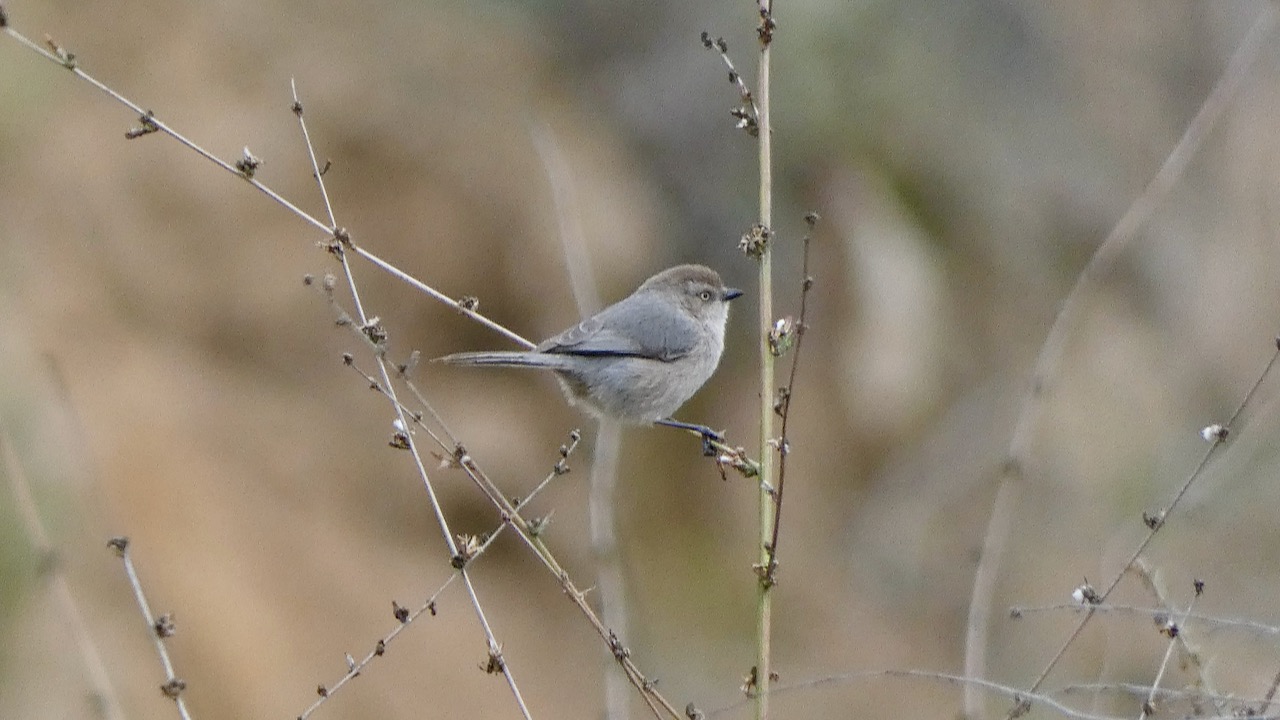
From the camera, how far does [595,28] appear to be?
35.0 feet

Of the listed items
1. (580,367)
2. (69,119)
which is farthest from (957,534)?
(69,119)

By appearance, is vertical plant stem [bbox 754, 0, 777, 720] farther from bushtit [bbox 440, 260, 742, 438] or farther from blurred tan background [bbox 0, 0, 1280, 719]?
blurred tan background [bbox 0, 0, 1280, 719]

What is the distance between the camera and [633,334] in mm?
5879

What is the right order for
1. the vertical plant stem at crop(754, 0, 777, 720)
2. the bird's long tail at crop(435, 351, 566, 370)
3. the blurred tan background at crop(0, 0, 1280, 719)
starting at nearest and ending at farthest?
1. the vertical plant stem at crop(754, 0, 777, 720)
2. the bird's long tail at crop(435, 351, 566, 370)
3. the blurred tan background at crop(0, 0, 1280, 719)

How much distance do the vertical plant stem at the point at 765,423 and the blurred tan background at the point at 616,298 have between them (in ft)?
13.3

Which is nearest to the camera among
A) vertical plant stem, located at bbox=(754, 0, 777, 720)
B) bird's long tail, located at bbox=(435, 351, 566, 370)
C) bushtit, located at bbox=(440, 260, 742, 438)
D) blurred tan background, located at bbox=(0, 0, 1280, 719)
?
vertical plant stem, located at bbox=(754, 0, 777, 720)

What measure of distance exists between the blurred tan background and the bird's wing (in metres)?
2.67

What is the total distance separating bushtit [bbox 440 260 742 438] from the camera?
18.6ft

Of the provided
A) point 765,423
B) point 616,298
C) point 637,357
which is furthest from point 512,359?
point 616,298

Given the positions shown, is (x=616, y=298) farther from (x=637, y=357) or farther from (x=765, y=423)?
(x=765, y=423)

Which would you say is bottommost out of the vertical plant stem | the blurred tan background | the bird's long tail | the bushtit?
the vertical plant stem

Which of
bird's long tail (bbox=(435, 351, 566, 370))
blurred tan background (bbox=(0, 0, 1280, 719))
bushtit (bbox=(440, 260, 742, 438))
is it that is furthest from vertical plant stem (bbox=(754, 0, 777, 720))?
blurred tan background (bbox=(0, 0, 1280, 719))

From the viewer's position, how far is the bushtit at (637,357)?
18.6ft

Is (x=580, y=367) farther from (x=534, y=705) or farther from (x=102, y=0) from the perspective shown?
(x=102, y=0)
